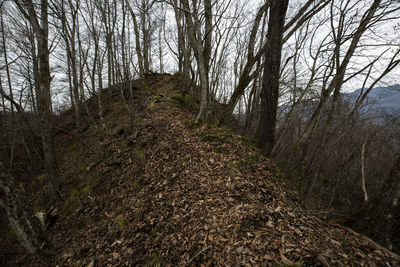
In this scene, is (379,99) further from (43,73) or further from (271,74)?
(43,73)

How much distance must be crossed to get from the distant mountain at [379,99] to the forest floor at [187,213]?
596 cm

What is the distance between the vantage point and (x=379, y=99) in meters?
6.75

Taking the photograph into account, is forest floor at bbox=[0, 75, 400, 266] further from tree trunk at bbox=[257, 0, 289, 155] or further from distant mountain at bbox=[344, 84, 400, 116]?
distant mountain at bbox=[344, 84, 400, 116]

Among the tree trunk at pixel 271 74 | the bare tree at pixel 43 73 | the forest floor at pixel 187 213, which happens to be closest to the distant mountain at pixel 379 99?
the tree trunk at pixel 271 74

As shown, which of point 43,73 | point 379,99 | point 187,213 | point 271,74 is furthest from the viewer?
point 379,99

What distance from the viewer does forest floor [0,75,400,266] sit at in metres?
1.99

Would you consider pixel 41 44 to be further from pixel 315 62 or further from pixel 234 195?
pixel 315 62

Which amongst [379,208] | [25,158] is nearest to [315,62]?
[379,208]

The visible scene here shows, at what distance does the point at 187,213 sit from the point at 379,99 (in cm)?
930

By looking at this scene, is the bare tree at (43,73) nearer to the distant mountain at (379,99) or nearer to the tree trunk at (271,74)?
the tree trunk at (271,74)

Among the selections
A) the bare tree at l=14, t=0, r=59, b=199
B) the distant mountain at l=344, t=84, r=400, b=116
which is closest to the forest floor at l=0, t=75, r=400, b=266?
the bare tree at l=14, t=0, r=59, b=199

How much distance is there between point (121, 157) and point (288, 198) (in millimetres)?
5131

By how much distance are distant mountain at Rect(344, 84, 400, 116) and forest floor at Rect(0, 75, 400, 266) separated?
5955 millimetres

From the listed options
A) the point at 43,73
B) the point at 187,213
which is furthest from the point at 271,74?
the point at 43,73
